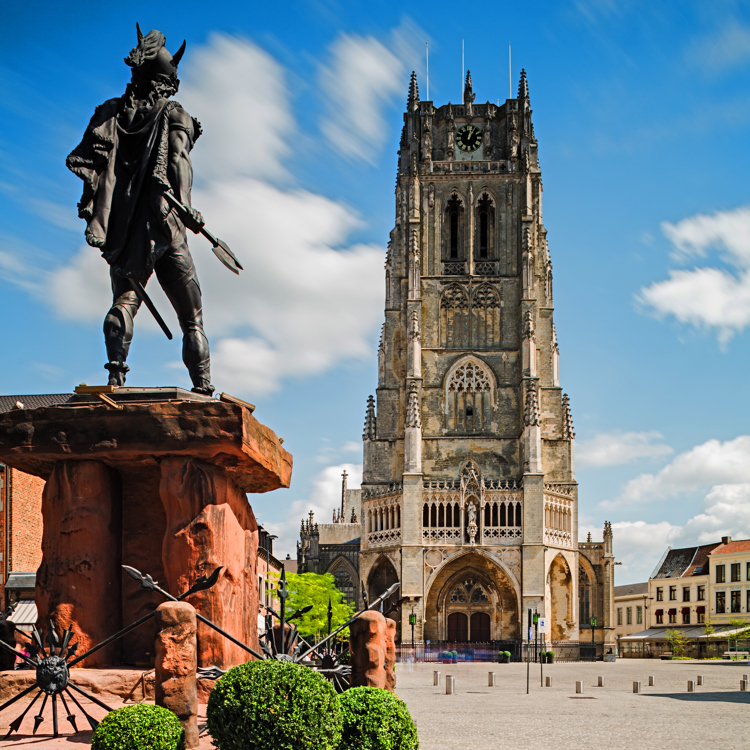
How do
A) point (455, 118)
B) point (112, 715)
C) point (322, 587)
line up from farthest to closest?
point (455, 118) < point (322, 587) < point (112, 715)

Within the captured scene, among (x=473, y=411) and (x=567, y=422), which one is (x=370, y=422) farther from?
(x=567, y=422)

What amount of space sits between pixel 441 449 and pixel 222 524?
50.4 m

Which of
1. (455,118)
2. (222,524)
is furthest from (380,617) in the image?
(455,118)

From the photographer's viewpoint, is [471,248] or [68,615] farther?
[471,248]

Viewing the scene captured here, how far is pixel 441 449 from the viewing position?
56.2 m

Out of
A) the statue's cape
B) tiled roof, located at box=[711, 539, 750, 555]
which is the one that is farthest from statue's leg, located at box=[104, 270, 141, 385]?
tiled roof, located at box=[711, 539, 750, 555]

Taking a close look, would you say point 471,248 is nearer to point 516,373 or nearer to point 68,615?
point 516,373

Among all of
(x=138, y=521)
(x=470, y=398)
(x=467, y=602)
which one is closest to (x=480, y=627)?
(x=467, y=602)

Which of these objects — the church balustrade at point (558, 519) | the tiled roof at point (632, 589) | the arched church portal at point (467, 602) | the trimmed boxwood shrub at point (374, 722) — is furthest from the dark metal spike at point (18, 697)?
the tiled roof at point (632, 589)

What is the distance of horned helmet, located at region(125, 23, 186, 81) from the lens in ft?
23.0

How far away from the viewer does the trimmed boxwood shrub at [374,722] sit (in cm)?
497

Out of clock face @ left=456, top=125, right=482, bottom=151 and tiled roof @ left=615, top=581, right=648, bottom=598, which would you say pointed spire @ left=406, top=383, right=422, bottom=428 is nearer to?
clock face @ left=456, top=125, right=482, bottom=151

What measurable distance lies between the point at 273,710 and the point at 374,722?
2.30 feet

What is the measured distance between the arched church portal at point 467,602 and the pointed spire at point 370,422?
30.0 feet
